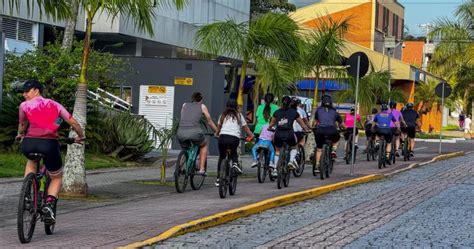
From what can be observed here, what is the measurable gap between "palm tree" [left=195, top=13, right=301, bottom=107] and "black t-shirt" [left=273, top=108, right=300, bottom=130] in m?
3.35

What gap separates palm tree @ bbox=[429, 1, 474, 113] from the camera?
183 feet

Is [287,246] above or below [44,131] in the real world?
below

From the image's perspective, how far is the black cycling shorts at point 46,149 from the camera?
9797mm

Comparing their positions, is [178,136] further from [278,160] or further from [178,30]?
[178,30]

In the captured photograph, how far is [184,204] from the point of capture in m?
13.9

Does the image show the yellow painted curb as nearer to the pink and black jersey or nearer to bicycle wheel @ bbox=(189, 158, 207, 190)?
the pink and black jersey

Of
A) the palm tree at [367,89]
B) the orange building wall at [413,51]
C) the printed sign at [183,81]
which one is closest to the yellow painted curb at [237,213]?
the palm tree at [367,89]

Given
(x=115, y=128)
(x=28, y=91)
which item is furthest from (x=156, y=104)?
(x=28, y=91)

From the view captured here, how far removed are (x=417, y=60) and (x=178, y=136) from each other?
3725 inches

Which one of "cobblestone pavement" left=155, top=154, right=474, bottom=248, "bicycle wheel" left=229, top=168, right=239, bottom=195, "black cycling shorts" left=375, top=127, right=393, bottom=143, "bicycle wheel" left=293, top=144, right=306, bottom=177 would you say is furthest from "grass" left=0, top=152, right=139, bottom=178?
"black cycling shorts" left=375, top=127, right=393, bottom=143

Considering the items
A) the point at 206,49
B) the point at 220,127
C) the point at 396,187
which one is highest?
the point at 206,49

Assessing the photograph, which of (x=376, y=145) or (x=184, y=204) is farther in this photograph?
(x=376, y=145)

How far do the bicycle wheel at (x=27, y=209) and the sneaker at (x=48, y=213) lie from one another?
16 cm

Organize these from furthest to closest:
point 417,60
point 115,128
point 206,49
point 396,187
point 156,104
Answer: point 417,60
point 156,104
point 115,128
point 206,49
point 396,187
